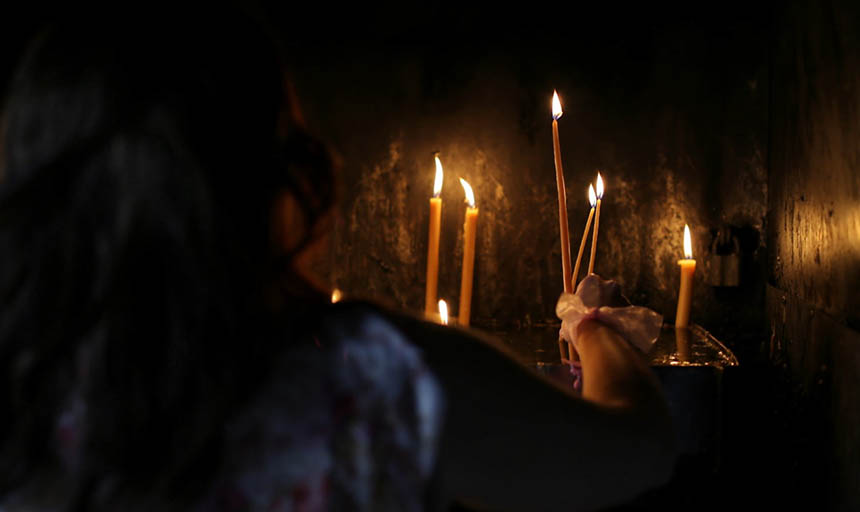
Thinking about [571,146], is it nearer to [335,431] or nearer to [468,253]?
[468,253]

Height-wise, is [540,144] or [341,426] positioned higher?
[540,144]

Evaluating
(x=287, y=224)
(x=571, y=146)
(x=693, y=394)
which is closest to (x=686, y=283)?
(x=693, y=394)

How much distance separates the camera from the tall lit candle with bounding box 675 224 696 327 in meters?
1.49

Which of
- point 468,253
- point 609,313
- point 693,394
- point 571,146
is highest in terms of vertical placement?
point 571,146

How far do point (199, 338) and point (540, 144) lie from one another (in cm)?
140

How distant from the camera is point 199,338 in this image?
50cm

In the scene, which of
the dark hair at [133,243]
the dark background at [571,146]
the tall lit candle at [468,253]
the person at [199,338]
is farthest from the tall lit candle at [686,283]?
the dark hair at [133,243]

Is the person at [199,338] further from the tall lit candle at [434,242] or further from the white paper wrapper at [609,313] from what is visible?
the tall lit candle at [434,242]

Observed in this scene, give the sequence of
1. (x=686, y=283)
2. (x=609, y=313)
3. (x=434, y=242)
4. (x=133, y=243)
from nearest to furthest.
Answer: (x=133, y=243), (x=609, y=313), (x=686, y=283), (x=434, y=242)

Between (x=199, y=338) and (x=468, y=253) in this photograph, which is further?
(x=468, y=253)

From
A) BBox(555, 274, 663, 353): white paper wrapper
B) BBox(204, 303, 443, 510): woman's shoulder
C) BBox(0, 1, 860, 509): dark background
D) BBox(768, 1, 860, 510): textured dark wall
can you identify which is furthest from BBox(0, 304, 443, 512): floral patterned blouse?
BBox(0, 1, 860, 509): dark background

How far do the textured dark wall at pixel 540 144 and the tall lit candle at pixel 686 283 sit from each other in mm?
178

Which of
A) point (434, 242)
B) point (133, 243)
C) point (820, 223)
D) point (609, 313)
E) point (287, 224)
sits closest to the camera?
point (133, 243)

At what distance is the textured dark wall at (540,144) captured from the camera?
66.2 inches
